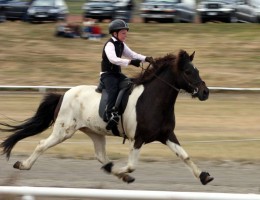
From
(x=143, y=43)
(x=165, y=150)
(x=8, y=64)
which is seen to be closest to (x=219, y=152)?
(x=165, y=150)

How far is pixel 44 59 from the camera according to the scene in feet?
99.7

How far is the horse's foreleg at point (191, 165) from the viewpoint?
31.9 feet

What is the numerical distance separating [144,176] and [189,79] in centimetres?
186

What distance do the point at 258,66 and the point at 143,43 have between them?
22.7 ft

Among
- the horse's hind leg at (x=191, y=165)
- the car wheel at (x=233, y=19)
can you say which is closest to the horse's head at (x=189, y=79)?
the horse's hind leg at (x=191, y=165)

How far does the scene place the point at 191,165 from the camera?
393 inches

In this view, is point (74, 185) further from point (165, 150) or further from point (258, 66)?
point (258, 66)

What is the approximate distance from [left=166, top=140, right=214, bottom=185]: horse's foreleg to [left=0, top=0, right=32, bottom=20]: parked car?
97.5 ft

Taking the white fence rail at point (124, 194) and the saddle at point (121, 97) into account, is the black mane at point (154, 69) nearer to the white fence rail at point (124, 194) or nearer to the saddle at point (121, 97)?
the saddle at point (121, 97)

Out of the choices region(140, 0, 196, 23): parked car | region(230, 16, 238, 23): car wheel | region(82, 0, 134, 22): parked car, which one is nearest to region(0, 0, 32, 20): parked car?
region(82, 0, 134, 22): parked car

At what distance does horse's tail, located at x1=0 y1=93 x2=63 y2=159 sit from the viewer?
11289 mm

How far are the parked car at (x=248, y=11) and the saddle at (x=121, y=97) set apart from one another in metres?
26.0

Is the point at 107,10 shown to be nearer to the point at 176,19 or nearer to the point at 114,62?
the point at 176,19

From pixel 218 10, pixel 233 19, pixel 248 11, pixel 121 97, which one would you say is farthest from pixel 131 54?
pixel 233 19
